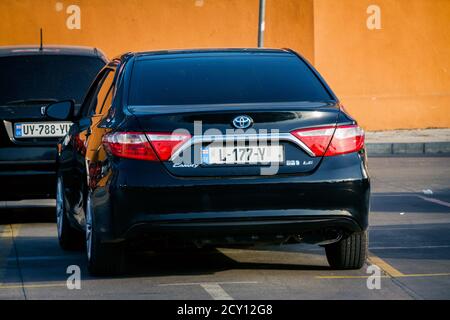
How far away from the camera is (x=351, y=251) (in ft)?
28.3

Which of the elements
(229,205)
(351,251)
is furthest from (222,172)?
(351,251)

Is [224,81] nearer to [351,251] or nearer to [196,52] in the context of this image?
[196,52]

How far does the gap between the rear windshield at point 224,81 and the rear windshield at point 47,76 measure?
3204 mm

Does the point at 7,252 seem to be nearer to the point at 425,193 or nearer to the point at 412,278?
the point at 412,278

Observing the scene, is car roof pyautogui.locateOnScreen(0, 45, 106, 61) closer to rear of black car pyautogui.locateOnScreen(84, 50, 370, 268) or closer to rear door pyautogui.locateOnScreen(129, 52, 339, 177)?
rear door pyautogui.locateOnScreen(129, 52, 339, 177)

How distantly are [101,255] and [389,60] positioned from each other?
17.0m

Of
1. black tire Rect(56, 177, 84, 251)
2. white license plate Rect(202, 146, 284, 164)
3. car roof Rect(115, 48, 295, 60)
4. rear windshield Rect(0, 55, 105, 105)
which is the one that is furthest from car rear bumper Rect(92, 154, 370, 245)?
rear windshield Rect(0, 55, 105, 105)

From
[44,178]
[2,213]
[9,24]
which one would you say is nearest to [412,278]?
[44,178]

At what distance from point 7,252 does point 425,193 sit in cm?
572

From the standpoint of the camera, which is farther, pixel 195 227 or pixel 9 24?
pixel 9 24

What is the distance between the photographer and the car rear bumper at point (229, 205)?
25.9 ft

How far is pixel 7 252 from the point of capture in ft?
32.6

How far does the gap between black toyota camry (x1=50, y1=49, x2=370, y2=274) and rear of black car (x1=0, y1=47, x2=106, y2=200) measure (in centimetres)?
332

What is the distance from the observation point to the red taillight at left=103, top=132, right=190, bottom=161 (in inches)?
311
